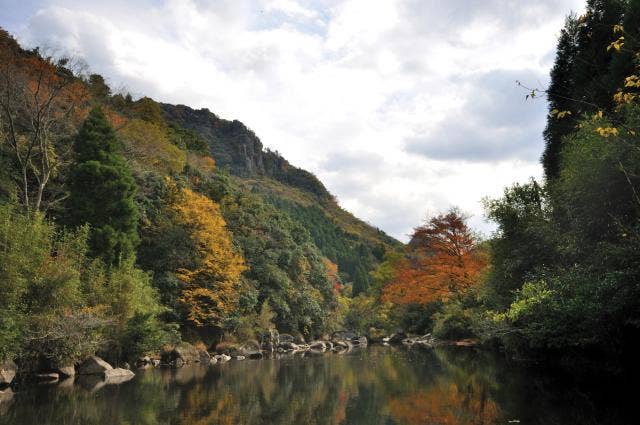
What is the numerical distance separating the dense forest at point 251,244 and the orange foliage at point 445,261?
0.47 ft

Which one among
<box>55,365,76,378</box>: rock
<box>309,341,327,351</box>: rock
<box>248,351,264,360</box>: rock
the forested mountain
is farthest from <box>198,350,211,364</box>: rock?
<box>309,341,327,351</box>: rock

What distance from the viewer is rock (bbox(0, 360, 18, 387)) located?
16145 millimetres

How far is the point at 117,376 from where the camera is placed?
64.3 feet

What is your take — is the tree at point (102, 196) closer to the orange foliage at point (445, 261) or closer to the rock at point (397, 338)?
the orange foliage at point (445, 261)

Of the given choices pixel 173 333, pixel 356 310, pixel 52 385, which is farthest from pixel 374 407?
pixel 356 310

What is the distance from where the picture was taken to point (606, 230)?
14.5m

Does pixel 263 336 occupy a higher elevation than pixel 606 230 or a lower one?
lower

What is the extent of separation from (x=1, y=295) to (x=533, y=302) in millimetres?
17154

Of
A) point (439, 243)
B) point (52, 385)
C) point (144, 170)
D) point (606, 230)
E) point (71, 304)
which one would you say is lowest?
point (52, 385)

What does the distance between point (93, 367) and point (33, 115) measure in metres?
15.8

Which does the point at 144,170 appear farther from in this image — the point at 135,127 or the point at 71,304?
the point at 71,304

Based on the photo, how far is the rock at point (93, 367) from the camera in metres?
20.3

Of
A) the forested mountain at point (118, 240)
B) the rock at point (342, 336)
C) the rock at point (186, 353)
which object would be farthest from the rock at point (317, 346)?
the rock at point (186, 353)

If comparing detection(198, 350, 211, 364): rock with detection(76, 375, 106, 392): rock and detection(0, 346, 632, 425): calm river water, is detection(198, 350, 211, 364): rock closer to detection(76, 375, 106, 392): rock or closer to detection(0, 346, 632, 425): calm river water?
detection(0, 346, 632, 425): calm river water
